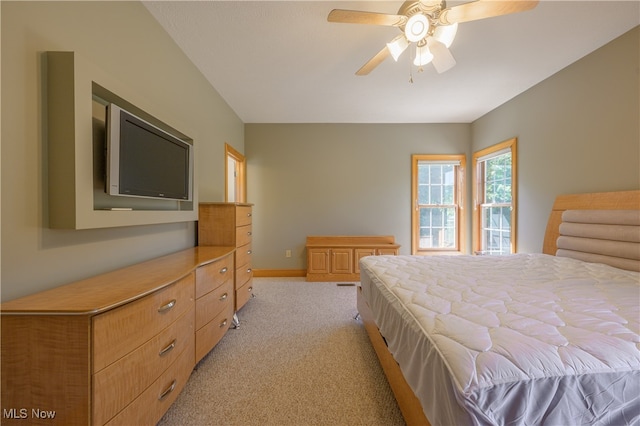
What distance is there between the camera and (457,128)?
4.14 meters

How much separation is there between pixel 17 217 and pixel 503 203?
4648 mm

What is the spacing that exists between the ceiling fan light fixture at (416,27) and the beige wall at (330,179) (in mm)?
2574

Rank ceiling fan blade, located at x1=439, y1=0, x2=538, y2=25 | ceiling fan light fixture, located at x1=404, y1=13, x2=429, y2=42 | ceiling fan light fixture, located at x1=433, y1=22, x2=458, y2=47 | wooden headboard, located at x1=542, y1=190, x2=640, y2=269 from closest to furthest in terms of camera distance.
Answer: ceiling fan blade, located at x1=439, y1=0, x2=538, y2=25 < ceiling fan light fixture, located at x1=404, y1=13, x2=429, y2=42 < ceiling fan light fixture, located at x1=433, y1=22, x2=458, y2=47 < wooden headboard, located at x1=542, y1=190, x2=640, y2=269

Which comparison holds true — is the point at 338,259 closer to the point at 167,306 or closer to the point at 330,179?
the point at 330,179

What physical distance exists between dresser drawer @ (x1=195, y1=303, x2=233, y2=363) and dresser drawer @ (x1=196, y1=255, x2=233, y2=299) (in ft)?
0.85

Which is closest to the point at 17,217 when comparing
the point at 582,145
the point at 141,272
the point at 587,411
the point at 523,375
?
the point at 141,272

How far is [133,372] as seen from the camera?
1.02m

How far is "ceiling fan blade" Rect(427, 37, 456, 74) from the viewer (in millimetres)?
1702

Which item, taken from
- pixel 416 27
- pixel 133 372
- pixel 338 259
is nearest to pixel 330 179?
pixel 338 259

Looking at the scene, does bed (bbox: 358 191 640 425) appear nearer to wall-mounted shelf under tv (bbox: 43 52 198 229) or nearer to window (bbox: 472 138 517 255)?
window (bbox: 472 138 517 255)

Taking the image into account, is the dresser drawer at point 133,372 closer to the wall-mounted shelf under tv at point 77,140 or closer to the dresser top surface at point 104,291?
the dresser top surface at point 104,291

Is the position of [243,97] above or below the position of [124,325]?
above

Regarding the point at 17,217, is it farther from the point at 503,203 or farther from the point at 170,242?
the point at 503,203

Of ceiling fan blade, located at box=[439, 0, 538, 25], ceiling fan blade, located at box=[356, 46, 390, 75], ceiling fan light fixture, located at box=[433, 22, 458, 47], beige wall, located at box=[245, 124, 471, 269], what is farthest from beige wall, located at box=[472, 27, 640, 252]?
A: ceiling fan blade, located at box=[356, 46, 390, 75]
